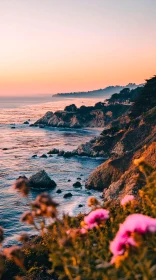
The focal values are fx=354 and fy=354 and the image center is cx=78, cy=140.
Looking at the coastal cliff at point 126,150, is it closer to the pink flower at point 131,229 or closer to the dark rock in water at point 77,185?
the dark rock in water at point 77,185

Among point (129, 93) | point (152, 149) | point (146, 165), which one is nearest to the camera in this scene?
point (146, 165)

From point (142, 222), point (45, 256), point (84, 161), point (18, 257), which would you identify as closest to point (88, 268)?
point (18, 257)

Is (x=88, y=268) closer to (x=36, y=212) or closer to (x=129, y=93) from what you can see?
(x=36, y=212)

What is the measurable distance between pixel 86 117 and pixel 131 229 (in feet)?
384

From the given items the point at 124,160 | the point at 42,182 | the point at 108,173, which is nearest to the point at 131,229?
the point at 108,173

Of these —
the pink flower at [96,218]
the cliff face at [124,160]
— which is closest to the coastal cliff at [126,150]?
the cliff face at [124,160]

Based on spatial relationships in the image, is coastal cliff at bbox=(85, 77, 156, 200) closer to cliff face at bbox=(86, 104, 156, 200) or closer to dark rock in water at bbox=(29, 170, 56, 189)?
cliff face at bbox=(86, 104, 156, 200)

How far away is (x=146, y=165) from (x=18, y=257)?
1940 millimetres

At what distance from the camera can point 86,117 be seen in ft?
393

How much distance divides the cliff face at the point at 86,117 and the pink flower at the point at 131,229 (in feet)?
361

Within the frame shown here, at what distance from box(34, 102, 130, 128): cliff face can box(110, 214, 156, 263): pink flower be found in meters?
110

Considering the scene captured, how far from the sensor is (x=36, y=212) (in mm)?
4016

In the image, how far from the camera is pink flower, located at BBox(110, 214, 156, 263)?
2959 millimetres

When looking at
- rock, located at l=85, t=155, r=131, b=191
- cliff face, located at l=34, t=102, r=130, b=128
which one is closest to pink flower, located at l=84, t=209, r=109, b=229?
rock, located at l=85, t=155, r=131, b=191
